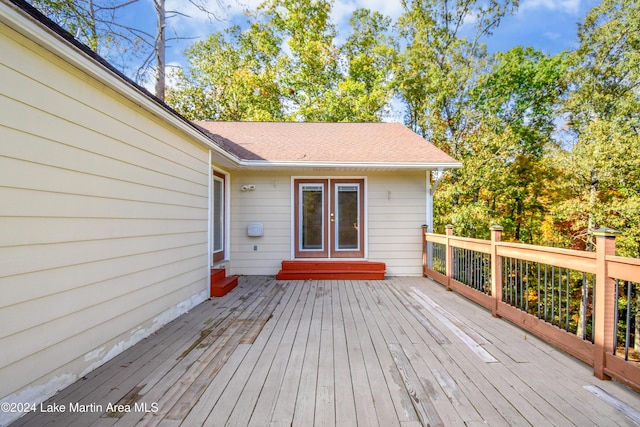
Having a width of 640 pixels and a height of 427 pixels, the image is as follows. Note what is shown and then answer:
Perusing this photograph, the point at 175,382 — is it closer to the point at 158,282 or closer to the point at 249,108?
the point at 158,282

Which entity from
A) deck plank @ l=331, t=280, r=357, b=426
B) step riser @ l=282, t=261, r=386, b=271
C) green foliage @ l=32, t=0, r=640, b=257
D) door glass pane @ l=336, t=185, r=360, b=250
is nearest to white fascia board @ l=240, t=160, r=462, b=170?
door glass pane @ l=336, t=185, r=360, b=250

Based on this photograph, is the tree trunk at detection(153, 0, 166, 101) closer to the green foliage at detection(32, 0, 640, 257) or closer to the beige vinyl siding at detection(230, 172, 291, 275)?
the green foliage at detection(32, 0, 640, 257)

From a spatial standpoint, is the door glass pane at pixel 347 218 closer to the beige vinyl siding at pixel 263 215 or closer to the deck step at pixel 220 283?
the beige vinyl siding at pixel 263 215

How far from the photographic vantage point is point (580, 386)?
6.45ft

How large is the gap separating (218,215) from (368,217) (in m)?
3.06

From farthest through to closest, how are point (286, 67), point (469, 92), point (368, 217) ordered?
point (286, 67)
point (469, 92)
point (368, 217)

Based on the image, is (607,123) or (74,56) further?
(607,123)

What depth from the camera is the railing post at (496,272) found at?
3.36 metres

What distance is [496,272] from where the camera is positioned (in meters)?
3.38

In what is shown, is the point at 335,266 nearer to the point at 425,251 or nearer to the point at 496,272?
the point at 425,251

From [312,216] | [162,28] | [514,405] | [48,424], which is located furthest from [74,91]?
[162,28]

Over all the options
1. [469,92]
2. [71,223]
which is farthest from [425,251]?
[469,92]

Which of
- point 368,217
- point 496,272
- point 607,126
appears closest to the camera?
point 496,272

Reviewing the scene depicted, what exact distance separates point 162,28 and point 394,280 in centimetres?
726
